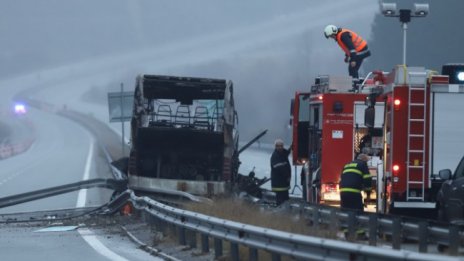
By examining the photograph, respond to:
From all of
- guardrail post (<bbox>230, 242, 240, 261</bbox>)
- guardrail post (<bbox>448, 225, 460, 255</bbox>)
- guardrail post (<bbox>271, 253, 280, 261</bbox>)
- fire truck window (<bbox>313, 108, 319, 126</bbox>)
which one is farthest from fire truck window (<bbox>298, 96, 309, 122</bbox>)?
guardrail post (<bbox>271, 253, 280, 261</bbox>)

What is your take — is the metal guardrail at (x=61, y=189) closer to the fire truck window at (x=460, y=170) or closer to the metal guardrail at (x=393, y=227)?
the metal guardrail at (x=393, y=227)

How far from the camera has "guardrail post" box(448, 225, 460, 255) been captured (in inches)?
523

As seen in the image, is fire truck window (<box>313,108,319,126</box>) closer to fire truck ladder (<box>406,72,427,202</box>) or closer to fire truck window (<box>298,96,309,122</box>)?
fire truck window (<box>298,96,309,122</box>)

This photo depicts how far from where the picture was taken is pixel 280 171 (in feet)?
72.8

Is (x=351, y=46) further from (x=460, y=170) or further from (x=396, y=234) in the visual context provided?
(x=396, y=234)

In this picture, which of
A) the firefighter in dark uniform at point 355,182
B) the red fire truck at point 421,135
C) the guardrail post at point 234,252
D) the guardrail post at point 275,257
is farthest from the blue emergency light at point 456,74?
the guardrail post at point 275,257

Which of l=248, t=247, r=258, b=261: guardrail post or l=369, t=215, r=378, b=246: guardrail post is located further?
l=369, t=215, r=378, b=246: guardrail post

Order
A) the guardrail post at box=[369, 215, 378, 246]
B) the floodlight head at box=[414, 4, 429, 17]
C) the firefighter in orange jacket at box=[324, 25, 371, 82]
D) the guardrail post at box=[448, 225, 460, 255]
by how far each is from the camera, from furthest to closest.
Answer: the firefighter in orange jacket at box=[324, 25, 371, 82] → the floodlight head at box=[414, 4, 429, 17] → the guardrail post at box=[369, 215, 378, 246] → the guardrail post at box=[448, 225, 460, 255]

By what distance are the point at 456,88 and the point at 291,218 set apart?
10.3 feet

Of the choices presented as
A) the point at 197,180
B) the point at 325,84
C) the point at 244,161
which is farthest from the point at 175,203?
the point at 244,161

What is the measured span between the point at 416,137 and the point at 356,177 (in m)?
1.09

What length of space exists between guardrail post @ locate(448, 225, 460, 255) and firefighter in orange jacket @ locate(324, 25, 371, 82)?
11.3 metres

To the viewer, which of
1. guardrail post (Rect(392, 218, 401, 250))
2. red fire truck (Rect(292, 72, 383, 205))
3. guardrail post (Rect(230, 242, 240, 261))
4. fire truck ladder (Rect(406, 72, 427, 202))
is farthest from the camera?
red fire truck (Rect(292, 72, 383, 205))

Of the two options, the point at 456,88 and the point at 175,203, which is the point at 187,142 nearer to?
the point at 175,203
